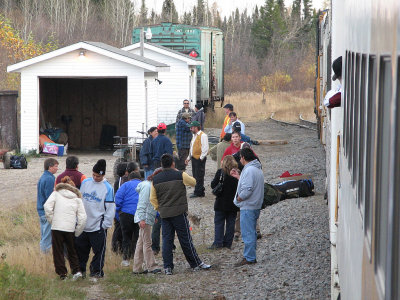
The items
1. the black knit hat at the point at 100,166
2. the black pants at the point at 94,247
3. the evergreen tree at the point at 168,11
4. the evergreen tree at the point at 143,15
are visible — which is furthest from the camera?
the evergreen tree at the point at 168,11

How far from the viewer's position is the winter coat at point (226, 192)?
1041 cm

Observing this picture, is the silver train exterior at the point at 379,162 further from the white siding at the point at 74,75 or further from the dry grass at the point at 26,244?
the white siding at the point at 74,75

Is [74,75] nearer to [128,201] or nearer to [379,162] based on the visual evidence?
[128,201]

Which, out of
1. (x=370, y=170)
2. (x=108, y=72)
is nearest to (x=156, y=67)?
(x=108, y=72)

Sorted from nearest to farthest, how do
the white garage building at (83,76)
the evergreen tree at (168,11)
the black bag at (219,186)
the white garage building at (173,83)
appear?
1. the black bag at (219,186)
2. the white garage building at (83,76)
3. the white garage building at (173,83)
4. the evergreen tree at (168,11)

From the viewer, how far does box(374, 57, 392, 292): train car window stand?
7.04 feet

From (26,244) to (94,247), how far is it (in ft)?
9.49

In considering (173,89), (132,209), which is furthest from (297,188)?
(173,89)

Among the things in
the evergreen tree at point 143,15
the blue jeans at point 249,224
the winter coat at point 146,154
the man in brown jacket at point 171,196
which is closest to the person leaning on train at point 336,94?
the man in brown jacket at point 171,196

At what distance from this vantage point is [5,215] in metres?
14.3

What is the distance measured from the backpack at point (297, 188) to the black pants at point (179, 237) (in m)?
5.24

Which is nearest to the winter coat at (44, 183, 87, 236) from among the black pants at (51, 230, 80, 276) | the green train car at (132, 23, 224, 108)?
the black pants at (51, 230, 80, 276)

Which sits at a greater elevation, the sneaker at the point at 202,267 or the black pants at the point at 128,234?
the black pants at the point at 128,234

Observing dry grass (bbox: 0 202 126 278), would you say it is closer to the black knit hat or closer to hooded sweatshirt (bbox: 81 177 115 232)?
hooded sweatshirt (bbox: 81 177 115 232)
